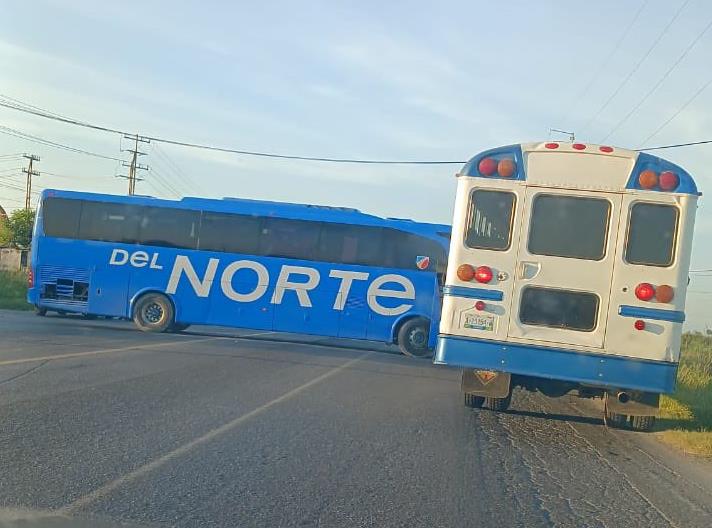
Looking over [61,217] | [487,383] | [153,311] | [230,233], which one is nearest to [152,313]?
[153,311]

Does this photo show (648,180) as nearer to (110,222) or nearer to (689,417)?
(689,417)

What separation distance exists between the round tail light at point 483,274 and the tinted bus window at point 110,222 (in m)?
15.2

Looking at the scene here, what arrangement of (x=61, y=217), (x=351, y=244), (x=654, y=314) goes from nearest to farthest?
(x=654, y=314) < (x=351, y=244) < (x=61, y=217)

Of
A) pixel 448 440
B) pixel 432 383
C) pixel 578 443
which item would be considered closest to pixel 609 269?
pixel 578 443

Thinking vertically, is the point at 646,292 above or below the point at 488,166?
below

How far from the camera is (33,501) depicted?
220 inches

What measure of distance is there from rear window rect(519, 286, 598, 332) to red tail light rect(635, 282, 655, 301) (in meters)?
0.52

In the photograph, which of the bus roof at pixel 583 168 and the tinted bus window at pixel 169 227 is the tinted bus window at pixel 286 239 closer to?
the tinted bus window at pixel 169 227

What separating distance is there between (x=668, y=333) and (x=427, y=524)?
4.99m

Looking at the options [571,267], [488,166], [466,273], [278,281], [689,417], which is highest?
[488,166]

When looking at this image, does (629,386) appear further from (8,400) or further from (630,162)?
(8,400)

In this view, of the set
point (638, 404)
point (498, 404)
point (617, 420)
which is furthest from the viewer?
point (498, 404)

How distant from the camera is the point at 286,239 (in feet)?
73.6

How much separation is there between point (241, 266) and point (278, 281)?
3.69ft
